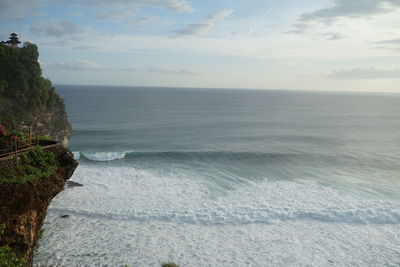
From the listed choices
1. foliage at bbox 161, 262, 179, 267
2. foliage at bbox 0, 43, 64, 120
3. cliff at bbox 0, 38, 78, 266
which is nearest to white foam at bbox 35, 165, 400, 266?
foliage at bbox 161, 262, 179, 267

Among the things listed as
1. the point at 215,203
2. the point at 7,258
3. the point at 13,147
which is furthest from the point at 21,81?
the point at 7,258

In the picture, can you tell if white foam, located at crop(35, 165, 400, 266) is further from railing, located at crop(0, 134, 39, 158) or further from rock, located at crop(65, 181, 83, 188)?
railing, located at crop(0, 134, 39, 158)

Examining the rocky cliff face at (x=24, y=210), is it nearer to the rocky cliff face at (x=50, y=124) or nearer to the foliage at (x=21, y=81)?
the rocky cliff face at (x=50, y=124)

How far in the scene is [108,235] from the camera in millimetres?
18969

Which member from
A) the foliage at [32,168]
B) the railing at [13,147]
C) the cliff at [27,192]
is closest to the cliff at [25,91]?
the cliff at [27,192]

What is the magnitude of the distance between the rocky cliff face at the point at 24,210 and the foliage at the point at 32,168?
0.80 ft

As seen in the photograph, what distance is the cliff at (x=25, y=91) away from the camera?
31359 millimetres

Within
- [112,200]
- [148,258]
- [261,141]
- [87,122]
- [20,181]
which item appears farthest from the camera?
[87,122]

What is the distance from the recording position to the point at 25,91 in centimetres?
3278

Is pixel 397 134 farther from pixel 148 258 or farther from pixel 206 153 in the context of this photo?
pixel 148 258

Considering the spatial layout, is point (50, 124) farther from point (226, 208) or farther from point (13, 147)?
point (226, 208)

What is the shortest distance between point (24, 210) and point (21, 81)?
24.0 meters

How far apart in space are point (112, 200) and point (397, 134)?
62.2m

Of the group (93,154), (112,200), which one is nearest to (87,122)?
(93,154)
